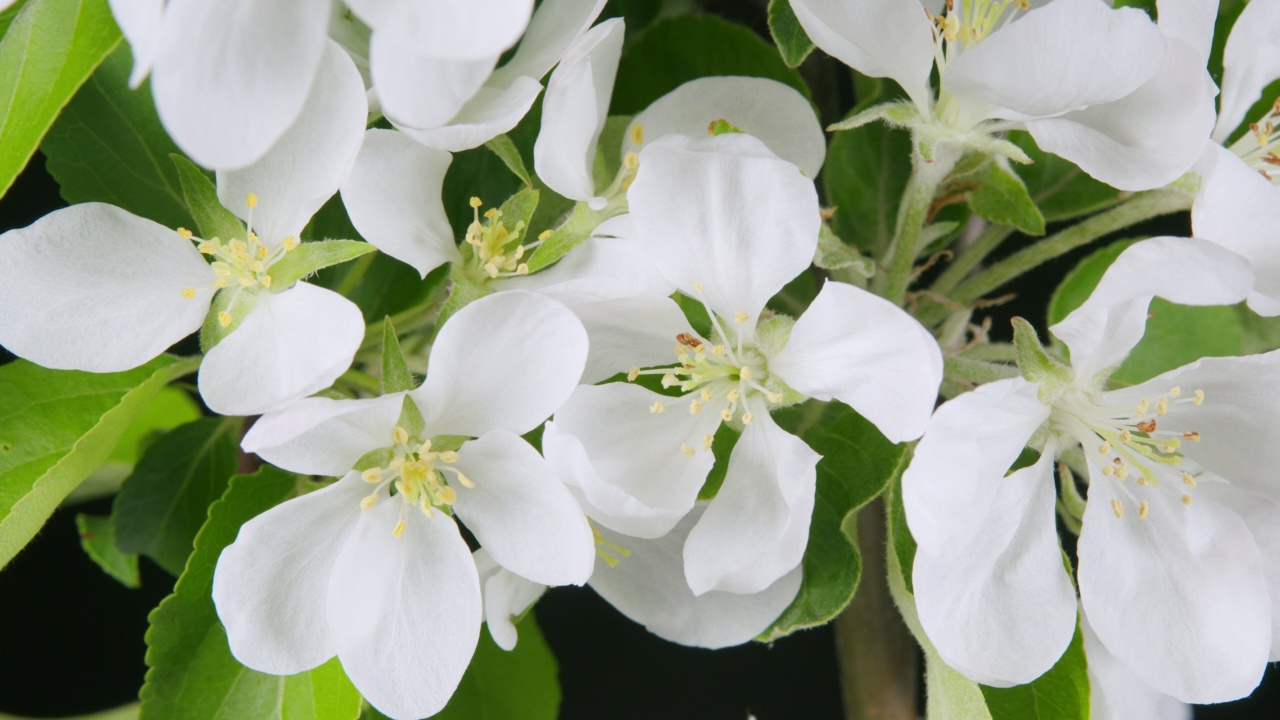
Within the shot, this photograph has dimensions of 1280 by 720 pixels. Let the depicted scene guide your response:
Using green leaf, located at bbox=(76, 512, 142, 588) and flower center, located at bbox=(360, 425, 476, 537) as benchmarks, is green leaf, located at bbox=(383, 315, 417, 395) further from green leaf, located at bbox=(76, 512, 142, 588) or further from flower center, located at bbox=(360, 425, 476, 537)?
green leaf, located at bbox=(76, 512, 142, 588)

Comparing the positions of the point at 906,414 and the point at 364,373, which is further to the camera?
the point at 364,373

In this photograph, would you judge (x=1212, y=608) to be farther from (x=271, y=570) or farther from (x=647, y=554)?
(x=271, y=570)

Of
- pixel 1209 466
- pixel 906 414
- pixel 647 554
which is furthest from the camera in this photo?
pixel 647 554

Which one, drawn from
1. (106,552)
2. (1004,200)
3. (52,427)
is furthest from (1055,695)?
(106,552)

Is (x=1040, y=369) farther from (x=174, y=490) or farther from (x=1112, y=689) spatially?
(x=174, y=490)

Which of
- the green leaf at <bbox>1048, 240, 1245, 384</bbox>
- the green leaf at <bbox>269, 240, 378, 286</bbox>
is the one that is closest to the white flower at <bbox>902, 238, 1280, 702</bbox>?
the green leaf at <bbox>1048, 240, 1245, 384</bbox>

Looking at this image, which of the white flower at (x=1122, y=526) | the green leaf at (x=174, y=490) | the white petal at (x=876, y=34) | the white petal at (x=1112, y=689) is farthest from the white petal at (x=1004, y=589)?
the green leaf at (x=174, y=490)

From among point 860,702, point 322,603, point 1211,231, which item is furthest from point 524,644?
point 1211,231

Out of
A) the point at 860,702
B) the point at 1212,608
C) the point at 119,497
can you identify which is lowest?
the point at 860,702
